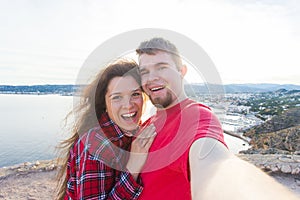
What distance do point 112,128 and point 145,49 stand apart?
0.62 m

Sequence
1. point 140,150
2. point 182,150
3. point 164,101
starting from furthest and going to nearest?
point 164,101 → point 140,150 → point 182,150

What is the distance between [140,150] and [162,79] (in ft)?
1.72

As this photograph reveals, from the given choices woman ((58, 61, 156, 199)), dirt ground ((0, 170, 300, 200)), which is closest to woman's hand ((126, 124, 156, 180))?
woman ((58, 61, 156, 199))

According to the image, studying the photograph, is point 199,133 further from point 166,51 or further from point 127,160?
point 166,51

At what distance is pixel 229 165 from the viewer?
95cm

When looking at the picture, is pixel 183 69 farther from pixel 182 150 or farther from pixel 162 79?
pixel 182 150

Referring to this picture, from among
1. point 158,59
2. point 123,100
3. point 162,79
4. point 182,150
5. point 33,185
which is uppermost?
point 158,59

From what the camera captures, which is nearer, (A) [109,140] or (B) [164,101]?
(A) [109,140]

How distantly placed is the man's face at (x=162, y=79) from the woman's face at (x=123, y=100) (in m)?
0.15

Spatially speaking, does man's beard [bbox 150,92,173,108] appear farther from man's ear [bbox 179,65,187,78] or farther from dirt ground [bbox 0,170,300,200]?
dirt ground [bbox 0,170,300,200]

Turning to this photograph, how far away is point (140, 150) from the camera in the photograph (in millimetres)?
1534

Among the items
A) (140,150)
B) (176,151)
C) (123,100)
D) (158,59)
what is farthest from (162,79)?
(176,151)

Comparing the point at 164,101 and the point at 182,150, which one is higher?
the point at 164,101

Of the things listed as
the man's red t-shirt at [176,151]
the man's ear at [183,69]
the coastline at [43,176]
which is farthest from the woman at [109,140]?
the coastline at [43,176]
